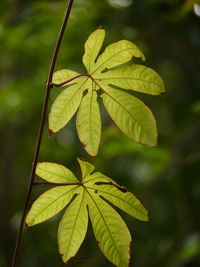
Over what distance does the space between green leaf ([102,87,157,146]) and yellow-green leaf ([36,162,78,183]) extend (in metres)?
0.16

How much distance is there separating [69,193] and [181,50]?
5.34 ft

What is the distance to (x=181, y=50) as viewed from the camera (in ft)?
7.33

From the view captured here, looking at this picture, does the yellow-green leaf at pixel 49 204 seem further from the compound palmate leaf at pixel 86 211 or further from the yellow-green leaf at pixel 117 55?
the yellow-green leaf at pixel 117 55

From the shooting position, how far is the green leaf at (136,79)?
72 centimetres

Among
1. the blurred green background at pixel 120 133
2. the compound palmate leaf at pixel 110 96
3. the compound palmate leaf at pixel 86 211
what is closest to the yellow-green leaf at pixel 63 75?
the compound palmate leaf at pixel 110 96

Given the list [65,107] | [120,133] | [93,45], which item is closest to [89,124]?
[65,107]

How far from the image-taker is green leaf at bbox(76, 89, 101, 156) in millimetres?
712

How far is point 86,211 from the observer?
0.79m

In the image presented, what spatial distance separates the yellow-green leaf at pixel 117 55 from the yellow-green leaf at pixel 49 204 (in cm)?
25

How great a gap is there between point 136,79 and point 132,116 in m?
0.08

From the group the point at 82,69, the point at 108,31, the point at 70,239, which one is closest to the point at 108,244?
the point at 70,239

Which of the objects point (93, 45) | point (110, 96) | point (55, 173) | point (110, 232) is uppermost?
point (93, 45)

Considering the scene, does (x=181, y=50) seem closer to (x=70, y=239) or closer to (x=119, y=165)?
(x=119, y=165)

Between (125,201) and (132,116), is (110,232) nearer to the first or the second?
(125,201)
